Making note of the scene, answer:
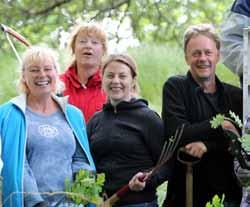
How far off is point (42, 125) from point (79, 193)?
889mm

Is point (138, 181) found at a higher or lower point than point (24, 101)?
lower

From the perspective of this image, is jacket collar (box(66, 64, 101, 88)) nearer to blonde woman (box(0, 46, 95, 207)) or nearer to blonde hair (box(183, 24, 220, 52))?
blonde woman (box(0, 46, 95, 207))

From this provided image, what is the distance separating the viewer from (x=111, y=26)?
9.60 metres

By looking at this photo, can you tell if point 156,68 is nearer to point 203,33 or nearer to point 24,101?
point 203,33

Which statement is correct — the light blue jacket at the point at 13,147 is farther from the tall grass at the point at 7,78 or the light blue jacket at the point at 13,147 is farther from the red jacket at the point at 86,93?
the tall grass at the point at 7,78

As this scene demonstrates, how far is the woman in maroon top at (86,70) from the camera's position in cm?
473

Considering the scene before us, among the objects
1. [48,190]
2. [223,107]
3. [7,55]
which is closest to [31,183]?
[48,190]

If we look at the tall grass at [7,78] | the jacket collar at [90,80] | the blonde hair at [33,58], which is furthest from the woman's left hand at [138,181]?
the tall grass at [7,78]

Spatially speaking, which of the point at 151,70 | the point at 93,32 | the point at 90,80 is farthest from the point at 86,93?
the point at 151,70

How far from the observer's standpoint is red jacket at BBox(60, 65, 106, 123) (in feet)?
15.4

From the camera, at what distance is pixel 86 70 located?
15.8 feet

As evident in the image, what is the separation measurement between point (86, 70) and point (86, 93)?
0.15m

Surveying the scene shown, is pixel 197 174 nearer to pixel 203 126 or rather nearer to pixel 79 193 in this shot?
pixel 203 126

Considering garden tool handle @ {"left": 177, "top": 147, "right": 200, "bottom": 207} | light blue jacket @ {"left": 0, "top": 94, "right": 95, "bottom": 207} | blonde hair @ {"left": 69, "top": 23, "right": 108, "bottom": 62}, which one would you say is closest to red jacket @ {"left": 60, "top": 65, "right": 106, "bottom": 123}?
blonde hair @ {"left": 69, "top": 23, "right": 108, "bottom": 62}
